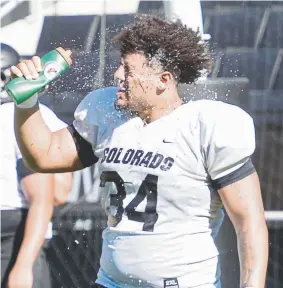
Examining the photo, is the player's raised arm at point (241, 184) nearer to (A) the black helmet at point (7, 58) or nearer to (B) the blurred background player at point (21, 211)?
(B) the blurred background player at point (21, 211)

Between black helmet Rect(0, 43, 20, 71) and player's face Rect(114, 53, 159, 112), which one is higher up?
player's face Rect(114, 53, 159, 112)

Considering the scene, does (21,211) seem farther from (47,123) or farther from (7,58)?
(7,58)

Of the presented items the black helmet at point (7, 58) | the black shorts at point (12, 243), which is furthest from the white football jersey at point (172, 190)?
the black helmet at point (7, 58)

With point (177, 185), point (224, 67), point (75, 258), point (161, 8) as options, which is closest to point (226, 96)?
point (177, 185)

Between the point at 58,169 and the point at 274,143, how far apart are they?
3345mm

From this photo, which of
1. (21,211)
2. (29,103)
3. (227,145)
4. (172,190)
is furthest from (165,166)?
(21,211)

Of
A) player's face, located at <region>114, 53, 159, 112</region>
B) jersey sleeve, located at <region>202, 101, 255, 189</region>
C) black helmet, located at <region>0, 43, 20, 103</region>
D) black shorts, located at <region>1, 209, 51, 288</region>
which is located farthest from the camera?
black helmet, located at <region>0, 43, 20, 103</region>

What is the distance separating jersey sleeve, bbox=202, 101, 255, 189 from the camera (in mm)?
2967

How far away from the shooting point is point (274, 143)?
643 cm

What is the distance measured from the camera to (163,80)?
3141 mm

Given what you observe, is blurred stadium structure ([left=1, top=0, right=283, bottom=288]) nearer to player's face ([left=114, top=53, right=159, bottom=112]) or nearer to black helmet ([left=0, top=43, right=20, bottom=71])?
black helmet ([left=0, top=43, right=20, bottom=71])

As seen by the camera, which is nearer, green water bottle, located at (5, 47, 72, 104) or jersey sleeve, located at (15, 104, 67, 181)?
green water bottle, located at (5, 47, 72, 104)

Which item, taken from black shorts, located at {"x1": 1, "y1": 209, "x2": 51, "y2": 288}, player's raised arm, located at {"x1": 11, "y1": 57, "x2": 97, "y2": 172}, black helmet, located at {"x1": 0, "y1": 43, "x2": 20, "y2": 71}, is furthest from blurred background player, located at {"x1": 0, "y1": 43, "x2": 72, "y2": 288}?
player's raised arm, located at {"x1": 11, "y1": 57, "x2": 97, "y2": 172}

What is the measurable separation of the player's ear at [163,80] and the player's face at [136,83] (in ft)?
0.05
